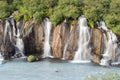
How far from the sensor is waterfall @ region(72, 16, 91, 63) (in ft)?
114

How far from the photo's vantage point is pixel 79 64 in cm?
3366

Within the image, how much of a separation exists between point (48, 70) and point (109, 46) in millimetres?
5414

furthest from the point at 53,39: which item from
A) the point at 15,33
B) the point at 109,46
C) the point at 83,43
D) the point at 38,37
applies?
the point at 109,46

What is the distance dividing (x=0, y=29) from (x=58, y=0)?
5.61m

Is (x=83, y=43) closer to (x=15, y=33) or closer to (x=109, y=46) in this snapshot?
(x=109, y=46)

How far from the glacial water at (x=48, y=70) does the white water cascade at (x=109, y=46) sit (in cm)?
141

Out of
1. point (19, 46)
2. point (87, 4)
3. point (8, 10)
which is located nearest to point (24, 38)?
point (19, 46)

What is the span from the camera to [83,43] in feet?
116

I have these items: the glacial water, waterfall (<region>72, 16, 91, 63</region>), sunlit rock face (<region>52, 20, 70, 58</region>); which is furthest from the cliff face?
the glacial water

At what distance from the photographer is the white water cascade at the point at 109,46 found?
33875 millimetres

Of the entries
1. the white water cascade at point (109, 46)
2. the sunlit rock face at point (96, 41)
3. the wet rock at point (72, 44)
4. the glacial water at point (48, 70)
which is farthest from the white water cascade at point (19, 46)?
the white water cascade at point (109, 46)

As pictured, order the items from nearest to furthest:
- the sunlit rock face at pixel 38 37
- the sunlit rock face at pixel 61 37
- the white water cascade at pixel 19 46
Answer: the sunlit rock face at pixel 61 37, the sunlit rock face at pixel 38 37, the white water cascade at pixel 19 46

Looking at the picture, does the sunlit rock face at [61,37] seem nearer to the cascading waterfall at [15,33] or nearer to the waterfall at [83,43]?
the waterfall at [83,43]

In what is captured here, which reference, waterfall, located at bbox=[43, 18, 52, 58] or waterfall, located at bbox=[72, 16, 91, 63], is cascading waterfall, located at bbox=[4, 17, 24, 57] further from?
Result: waterfall, located at bbox=[72, 16, 91, 63]
